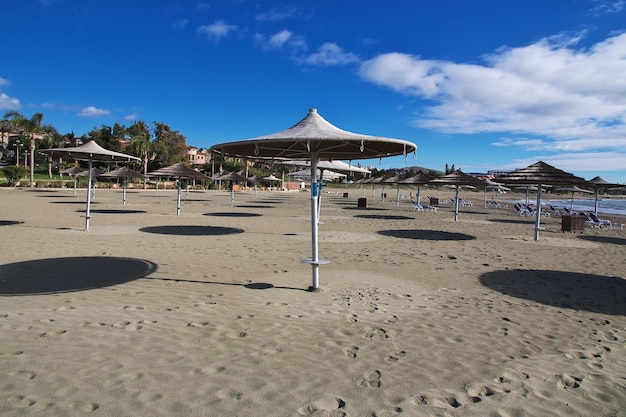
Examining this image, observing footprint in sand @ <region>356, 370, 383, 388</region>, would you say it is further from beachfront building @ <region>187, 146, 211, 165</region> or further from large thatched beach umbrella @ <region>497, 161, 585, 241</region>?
beachfront building @ <region>187, 146, 211, 165</region>

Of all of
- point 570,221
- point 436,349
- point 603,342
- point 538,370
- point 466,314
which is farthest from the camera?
point 570,221

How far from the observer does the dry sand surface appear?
9.34 feet

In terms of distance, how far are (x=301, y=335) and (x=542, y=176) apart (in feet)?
32.9

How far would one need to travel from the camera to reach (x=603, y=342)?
412cm

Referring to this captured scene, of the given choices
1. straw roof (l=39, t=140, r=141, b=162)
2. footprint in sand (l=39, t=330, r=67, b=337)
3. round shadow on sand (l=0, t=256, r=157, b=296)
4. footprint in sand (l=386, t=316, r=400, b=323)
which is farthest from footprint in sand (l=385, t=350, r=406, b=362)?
straw roof (l=39, t=140, r=141, b=162)

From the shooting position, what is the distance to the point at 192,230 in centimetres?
1222

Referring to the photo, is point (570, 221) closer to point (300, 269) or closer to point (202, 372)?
point (300, 269)

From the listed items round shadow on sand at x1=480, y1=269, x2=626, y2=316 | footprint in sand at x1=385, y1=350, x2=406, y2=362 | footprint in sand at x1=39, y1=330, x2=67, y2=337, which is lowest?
footprint in sand at x1=39, y1=330, x2=67, y2=337

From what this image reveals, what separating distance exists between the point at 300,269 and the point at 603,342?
15.0ft

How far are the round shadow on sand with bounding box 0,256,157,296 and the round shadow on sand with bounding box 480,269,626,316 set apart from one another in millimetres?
6032

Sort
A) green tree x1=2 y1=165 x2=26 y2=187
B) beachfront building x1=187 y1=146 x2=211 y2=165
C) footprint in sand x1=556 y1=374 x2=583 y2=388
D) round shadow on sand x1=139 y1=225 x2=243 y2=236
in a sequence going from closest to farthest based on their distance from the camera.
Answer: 1. footprint in sand x1=556 y1=374 x2=583 y2=388
2. round shadow on sand x1=139 y1=225 x2=243 y2=236
3. green tree x1=2 y1=165 x2=26 y2=187
4. beachfront building x1=187 y1=146 x2=211 y2=165

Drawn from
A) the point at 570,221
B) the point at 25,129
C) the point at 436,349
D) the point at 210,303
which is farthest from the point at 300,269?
the point at 25,129

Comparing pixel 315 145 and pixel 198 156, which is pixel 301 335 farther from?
pixel 198 156

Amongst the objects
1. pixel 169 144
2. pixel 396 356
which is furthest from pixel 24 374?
pixel 169 144
